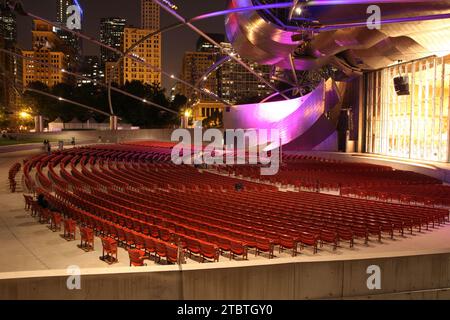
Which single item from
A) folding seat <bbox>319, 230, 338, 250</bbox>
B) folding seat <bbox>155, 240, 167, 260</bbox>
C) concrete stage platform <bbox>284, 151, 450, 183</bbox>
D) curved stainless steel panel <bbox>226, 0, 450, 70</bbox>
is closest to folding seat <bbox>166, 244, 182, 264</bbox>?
folding seat <bbox>155, 240, 167, 260</bbox>

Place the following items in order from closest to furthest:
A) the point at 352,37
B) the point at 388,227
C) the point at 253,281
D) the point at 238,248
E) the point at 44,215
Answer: the point at 253,281 < the point at 238,248 < the point at 388,227 < the point at 44,215 < the point at 352,37

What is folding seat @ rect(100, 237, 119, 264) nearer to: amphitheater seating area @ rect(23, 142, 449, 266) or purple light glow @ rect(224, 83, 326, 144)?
amphitheater seating area @ rect(23, 142, 449, 266)

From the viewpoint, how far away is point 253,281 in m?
5.17

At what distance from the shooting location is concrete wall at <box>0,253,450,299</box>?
477 centimetres

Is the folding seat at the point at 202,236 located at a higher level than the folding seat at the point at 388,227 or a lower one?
higher

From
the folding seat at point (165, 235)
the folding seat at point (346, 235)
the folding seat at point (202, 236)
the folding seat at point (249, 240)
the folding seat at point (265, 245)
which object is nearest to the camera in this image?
the folding seat at point (265, 245)

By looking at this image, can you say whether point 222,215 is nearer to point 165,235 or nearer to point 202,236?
point 202,236

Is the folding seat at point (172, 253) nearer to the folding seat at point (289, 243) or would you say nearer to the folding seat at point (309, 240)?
the folding seat at point (289, 243)

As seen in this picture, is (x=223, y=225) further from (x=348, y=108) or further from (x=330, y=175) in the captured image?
(x=348, y=108)

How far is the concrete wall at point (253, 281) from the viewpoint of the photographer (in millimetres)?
4773

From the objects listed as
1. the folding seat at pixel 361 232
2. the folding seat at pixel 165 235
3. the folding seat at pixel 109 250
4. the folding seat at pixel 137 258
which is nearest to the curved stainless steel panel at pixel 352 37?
the folding seat at pixel 361 232

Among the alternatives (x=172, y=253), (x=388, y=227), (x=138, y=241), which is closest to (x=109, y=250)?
(x=138, y=241)
